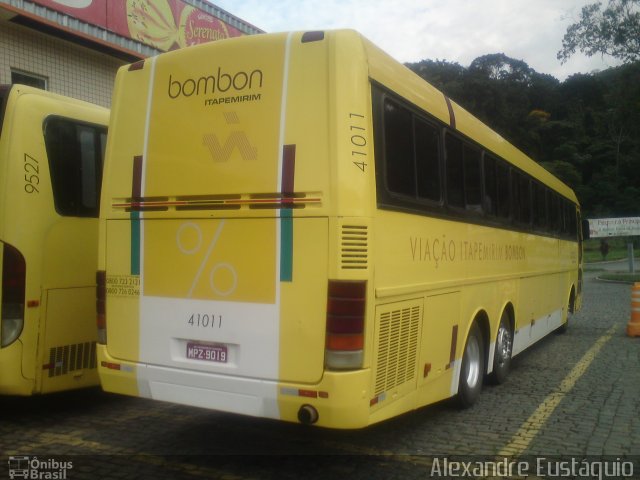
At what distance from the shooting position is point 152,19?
43.9 ft

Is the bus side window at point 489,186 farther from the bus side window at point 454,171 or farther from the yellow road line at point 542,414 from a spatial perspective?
the yellow road line at point 542,414

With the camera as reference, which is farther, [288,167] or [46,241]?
[46,241]

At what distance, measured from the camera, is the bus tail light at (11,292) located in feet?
19.3

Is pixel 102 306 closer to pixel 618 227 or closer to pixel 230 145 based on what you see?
pixel 230 145

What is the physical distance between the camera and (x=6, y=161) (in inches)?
234

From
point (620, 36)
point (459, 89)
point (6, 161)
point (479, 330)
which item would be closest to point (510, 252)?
point (479, 330)

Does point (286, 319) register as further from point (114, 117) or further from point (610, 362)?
point (610, 362)

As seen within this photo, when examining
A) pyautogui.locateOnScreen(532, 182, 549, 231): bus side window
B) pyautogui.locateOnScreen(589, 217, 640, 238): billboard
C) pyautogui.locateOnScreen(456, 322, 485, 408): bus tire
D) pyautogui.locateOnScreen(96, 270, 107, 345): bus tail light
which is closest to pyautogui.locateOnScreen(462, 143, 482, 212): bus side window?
pyautogui.locateOnScreen(456, 322, 485, 408): bus tire

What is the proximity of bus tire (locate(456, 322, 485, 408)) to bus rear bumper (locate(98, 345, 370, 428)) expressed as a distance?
2.55m

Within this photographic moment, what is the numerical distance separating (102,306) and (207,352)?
110cm

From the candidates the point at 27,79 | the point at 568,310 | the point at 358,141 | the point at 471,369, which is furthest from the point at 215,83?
the point at 568,310

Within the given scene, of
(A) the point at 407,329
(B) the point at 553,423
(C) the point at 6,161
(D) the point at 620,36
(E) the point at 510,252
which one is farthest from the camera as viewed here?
(D) the point at 620,36

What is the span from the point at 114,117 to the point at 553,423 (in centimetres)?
500

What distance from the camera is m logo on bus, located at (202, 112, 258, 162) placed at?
487 cm
